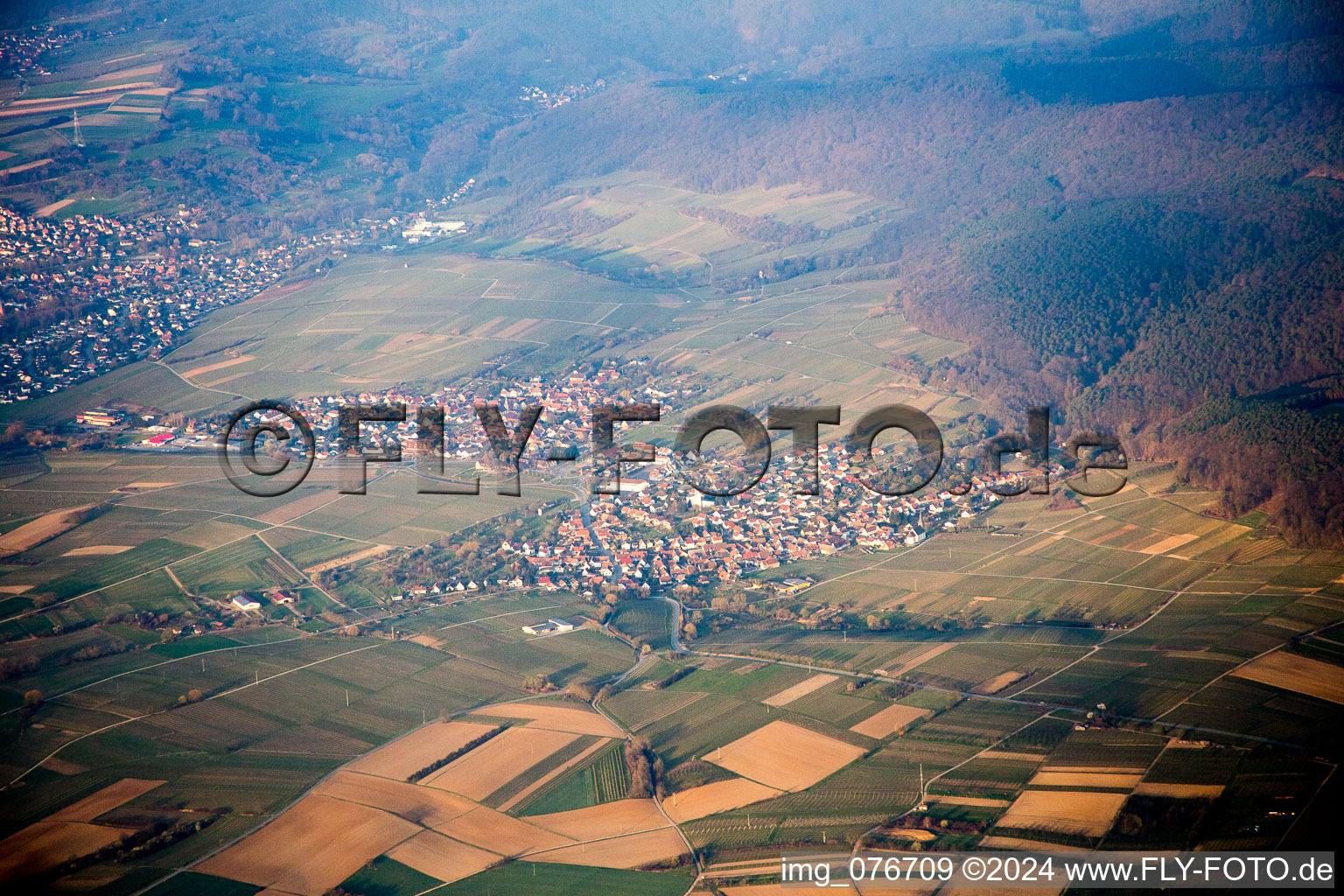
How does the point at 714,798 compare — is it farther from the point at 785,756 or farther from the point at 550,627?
the point at 550,627

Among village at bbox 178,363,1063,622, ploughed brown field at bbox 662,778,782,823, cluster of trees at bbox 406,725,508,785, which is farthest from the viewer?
village at bbox 178,363,1063,622

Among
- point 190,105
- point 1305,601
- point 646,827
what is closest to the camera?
point 646,827

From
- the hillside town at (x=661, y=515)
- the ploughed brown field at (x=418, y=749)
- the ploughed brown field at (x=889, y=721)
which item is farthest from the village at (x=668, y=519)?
the ploughed brown field at (x=418, y=749)

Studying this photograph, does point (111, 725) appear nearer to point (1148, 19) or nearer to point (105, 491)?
point (105, 491)

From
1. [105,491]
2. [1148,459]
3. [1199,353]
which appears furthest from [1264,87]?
[105,491]

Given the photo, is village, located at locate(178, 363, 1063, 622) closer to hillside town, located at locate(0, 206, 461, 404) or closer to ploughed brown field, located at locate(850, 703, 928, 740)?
ploughed brown field, located at locate(850, 703, 928, 740)

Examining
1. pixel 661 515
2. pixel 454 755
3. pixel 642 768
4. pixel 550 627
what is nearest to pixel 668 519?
pixel 661 515

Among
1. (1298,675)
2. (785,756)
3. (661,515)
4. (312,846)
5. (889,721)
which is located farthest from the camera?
(661,515)

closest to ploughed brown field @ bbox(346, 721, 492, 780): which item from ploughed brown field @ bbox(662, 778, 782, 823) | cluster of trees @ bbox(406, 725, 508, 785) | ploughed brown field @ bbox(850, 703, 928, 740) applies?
cluster of trees @ bbox(406, 725, 508, 785)

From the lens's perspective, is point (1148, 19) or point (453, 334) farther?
point (1148, 19)

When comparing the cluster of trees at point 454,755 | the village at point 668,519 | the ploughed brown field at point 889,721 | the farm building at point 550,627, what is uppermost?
the village at point 668,519

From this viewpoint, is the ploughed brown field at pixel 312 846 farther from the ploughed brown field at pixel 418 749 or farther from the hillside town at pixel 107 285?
the hillside town at pixel 107 285
